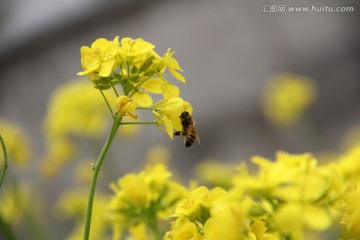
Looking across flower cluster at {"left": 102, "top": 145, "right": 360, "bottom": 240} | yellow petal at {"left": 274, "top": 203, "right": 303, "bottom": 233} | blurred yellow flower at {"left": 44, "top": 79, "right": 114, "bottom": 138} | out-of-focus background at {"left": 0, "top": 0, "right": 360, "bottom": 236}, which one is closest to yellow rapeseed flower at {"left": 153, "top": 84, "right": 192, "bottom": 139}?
flower cluster at {"left": 102, "top": 145, "right": 360, "bottom": 240}

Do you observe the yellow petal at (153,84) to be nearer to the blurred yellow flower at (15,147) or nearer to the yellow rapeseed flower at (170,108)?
the yellow rapeseed flower at (170,108)

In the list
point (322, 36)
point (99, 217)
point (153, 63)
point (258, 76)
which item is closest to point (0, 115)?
point (258, 76)

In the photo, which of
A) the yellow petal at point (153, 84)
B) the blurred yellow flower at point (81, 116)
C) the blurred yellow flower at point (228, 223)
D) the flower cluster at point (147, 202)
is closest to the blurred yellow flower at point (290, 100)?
the blurred yellow flower at point (81, 116)

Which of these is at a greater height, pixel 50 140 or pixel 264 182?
pixel 50 140

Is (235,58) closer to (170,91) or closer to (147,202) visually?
(147,202)

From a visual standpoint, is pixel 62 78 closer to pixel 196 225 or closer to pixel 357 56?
pixel 357 56

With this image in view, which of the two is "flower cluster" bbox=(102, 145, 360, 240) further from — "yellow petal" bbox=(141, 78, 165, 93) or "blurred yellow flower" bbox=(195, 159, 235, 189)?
"blurred yellow flower" bbox=(195, 159, 235, 189)
